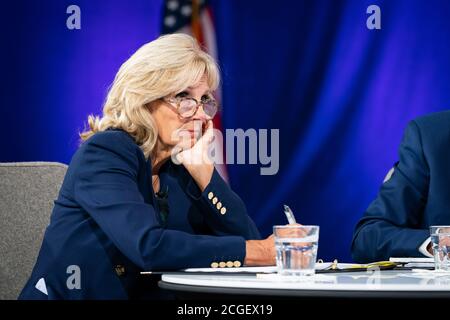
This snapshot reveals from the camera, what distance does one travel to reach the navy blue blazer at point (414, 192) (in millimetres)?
2406

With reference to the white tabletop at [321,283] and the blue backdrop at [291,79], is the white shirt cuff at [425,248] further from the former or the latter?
the blue backdrop at [291,79]

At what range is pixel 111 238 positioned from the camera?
1926 mm

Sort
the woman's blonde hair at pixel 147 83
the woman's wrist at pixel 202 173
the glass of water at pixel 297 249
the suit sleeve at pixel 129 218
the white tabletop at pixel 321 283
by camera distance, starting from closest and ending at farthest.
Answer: the white tabletop at pixel 321 283 < the glass of water at pixel 297 249 < the suit sleeve at pixel 129 218 < the woman's blonde hair at pixel 147 83 < the woman's wrist at pixel 202 173

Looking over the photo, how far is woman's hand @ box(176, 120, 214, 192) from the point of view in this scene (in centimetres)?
249

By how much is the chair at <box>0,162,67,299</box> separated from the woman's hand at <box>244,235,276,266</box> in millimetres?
969

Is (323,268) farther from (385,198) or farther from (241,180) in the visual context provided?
(241,180)

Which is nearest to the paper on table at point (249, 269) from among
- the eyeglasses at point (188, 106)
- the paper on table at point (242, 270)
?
the paper on table at point (242, 270)

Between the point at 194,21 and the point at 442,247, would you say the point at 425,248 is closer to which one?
the point at 442,247

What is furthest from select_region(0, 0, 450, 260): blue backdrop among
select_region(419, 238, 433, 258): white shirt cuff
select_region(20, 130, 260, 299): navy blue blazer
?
select_region(419, 238, 433, 258): white shirt cuff

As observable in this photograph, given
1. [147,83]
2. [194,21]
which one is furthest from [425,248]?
[194,21]

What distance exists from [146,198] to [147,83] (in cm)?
41

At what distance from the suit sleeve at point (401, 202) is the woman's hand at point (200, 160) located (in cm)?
51
